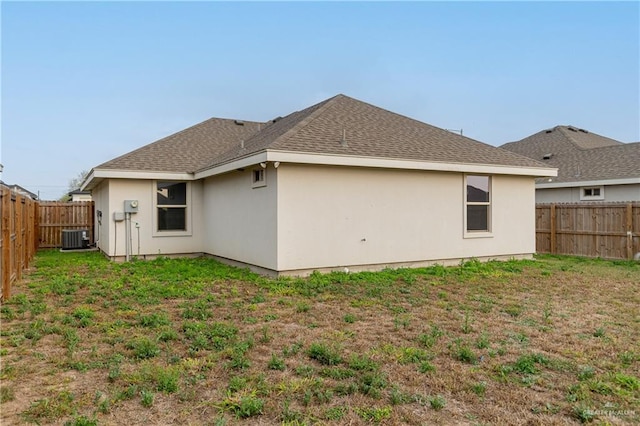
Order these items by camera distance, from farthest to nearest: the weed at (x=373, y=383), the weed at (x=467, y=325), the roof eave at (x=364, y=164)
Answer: the roof eave at (x=364, y=164) → the weed at (x=467, y=325) → the weed at (x=373, y=383)

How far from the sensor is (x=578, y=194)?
16.1m

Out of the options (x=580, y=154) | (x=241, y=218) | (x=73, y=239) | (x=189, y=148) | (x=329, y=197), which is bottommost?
A: (x=73, y=239)

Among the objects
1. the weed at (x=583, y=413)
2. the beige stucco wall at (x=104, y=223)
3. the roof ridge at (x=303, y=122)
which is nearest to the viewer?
the weed at (x=583, y=413)

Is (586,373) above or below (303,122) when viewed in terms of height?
below

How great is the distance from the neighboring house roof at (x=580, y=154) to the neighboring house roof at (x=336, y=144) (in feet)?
18.8

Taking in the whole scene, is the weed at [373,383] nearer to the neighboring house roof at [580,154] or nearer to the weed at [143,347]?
the weed at [143,347]

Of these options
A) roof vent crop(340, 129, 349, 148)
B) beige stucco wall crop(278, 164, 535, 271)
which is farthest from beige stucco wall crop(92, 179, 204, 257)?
roof vent crop(340, 129, 349, 148)

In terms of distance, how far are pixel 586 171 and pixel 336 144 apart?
40.6ft

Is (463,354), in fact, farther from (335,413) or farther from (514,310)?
(514,310)

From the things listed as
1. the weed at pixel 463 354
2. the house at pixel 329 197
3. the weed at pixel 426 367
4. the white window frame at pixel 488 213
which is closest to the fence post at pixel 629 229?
the house at pixel 329 197

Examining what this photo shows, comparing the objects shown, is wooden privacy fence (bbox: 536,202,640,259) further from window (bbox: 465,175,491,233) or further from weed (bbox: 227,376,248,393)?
weed (bbox: 227,376,248,393)

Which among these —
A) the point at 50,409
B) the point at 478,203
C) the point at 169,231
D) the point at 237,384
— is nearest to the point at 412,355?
the point at 237,384

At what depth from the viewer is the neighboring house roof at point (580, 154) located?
50.2 ft

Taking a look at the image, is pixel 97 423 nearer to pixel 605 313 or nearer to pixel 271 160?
pixel 271 160
